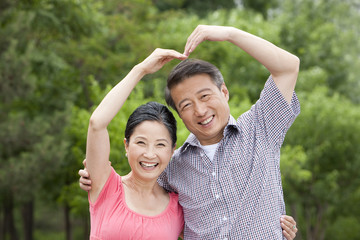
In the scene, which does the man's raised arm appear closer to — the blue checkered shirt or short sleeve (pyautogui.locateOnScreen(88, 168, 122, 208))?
the blue checkered shirt

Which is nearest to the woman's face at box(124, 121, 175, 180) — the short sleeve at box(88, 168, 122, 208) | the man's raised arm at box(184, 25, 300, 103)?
the short sleeve at box(88, 168, 122, 208)

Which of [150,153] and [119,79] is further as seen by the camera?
[119,79]

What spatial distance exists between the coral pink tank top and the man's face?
590 millimetres

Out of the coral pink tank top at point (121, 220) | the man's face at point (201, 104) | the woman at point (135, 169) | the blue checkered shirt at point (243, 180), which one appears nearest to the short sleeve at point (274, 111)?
the blue checkered shirt at point (243, 180)

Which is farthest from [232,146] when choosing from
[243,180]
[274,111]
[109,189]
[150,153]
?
[109,189]

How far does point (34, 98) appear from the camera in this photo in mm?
12805

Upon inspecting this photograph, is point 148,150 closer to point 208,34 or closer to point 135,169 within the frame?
point 135,169

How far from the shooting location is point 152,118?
2.92 meters

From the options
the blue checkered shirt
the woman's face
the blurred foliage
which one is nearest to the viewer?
the blue checkered shirt

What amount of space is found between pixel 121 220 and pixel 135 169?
1.05 ft

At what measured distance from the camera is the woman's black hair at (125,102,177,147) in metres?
2.91

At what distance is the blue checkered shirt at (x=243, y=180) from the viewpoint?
276 centimetres

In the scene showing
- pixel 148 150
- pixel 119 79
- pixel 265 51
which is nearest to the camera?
pixel 265 51

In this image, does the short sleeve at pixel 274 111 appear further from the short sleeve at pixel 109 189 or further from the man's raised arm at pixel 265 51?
the short sleeve at pixel 109 189
